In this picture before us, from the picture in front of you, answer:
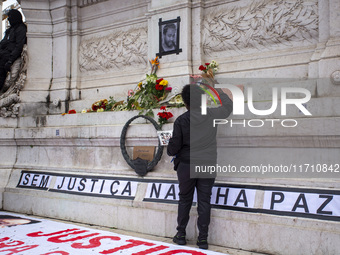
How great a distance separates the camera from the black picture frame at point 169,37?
6941 millimetres

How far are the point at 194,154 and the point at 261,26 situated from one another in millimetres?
2710

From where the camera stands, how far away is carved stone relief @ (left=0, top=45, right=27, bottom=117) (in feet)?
26.9

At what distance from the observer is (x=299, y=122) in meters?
4.76

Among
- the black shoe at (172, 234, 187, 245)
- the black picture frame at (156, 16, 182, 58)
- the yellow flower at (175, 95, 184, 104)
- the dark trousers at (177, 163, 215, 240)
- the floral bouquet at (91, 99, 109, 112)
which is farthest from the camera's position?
the floral bouquet at (91, 99, 109, 112)

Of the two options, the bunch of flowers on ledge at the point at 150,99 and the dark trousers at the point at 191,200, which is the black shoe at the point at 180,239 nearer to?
the dark trousers at the point at 191,200

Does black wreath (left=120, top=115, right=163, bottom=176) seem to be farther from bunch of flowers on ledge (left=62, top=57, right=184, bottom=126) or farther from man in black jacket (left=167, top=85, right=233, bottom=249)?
man in black jacket (left=167, top=85, right=233, bottom=249)

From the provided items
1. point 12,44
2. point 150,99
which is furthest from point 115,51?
point 12,44

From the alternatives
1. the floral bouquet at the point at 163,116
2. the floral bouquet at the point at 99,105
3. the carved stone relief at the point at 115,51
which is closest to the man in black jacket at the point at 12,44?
the carved stone relief at the point at 115,51

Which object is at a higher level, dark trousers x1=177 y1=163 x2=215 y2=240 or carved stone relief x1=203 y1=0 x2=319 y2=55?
carved stone relief x1=203 y1=0 x2=319 y2=55

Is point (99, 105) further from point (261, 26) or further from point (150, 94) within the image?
point (261, 26)

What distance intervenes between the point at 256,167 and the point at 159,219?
1.49m

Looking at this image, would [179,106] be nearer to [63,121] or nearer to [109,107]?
[109,107]

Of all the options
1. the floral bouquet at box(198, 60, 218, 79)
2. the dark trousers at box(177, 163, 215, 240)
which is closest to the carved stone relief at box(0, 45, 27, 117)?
the floral bouquet at box(198, 60, 218, 79)

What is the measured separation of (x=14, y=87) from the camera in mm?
8562
